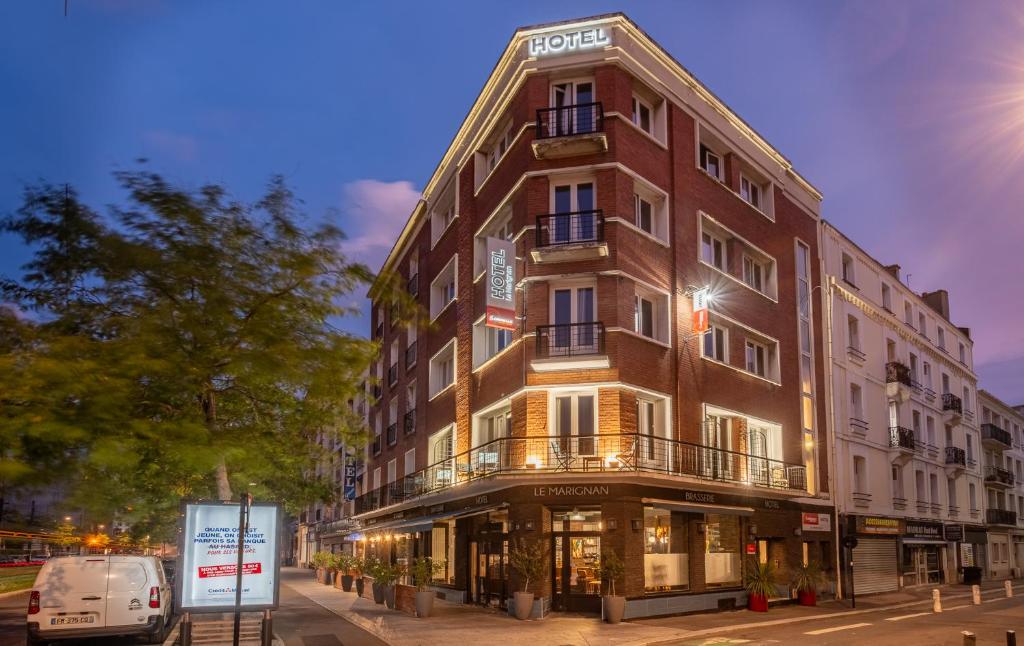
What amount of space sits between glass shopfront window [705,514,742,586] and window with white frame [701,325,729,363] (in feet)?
16.7

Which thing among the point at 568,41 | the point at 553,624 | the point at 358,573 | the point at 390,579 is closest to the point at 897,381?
the point at 568,41

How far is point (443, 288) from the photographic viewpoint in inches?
1411

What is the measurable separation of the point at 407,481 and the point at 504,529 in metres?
11.0

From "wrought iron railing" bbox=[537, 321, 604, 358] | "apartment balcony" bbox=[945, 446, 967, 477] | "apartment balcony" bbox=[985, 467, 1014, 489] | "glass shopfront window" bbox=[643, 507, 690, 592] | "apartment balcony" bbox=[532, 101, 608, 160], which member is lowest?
"glass shopfront window" bbox=[643, 507, 690, 592]

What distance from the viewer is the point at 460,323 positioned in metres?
30.1

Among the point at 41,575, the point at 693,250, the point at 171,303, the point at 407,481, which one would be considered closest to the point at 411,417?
→ the point at 407,481

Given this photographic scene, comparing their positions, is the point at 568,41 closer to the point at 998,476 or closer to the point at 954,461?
the point at 954,461

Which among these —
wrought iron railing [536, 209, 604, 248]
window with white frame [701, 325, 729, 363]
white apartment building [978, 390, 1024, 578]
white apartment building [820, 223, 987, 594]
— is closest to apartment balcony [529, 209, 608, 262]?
wrought iron railing [536, 209, 604, 248]

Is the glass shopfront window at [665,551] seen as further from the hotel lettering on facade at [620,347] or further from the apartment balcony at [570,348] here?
the apartment balcony at [570,348]

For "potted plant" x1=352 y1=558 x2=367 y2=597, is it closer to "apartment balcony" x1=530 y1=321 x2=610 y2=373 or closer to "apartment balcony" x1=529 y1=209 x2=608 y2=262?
"apartment balcony" x1=530 y1=321 x2=610 y2=373

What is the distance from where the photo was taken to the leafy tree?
27.1ft

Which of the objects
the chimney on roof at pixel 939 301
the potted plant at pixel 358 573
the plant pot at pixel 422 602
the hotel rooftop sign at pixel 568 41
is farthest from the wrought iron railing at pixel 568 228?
the chimney on roof at pixel 939 301

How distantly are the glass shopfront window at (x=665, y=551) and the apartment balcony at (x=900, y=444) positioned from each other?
17.9m

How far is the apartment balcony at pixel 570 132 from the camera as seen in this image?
24250 millimetres
